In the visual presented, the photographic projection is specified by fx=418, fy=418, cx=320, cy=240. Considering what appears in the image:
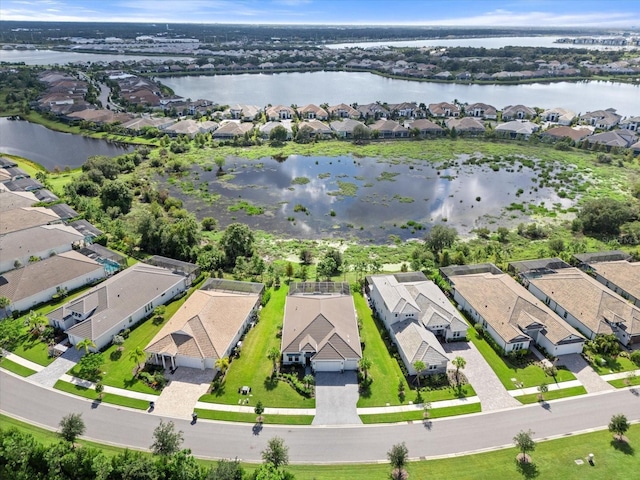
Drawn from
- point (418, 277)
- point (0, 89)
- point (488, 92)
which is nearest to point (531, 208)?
point (418, 277)

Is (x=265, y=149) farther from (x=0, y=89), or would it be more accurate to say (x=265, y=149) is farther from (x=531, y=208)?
(x=0, y=89)

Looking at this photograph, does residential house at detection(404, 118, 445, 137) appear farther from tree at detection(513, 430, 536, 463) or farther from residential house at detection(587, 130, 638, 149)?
tree at detection(513, 430, 536, 463)

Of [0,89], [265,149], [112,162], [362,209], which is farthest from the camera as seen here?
[0,89]

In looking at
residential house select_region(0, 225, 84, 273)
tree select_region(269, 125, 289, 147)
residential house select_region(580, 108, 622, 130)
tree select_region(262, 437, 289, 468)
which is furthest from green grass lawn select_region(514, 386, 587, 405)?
residential house select_region(580, 108, 622, 130)

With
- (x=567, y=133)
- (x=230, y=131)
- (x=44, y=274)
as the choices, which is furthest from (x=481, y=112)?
(x=44, y=274)

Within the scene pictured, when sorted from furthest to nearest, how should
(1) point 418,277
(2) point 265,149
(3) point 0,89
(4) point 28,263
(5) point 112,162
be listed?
(3) point 0,89, (2) point 265,149, (5) point 112,162, (4) point 28,263, (1) point 418,277

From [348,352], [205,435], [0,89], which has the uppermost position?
[0,89]

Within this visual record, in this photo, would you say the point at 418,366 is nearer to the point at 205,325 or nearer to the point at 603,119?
the point at 205,325

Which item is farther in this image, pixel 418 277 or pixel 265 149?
pixel 265 149
